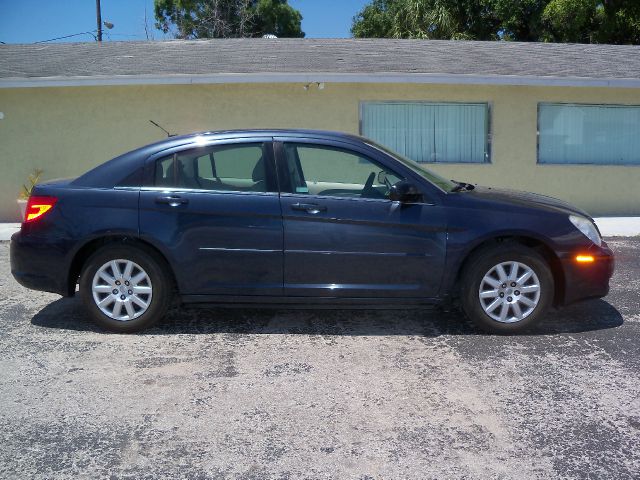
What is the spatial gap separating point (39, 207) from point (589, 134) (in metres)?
10.0

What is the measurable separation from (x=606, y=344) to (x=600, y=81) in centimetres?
738

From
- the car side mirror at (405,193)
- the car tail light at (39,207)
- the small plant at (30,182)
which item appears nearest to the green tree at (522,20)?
the small plant at (30,182)

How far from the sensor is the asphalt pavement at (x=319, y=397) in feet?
11.0

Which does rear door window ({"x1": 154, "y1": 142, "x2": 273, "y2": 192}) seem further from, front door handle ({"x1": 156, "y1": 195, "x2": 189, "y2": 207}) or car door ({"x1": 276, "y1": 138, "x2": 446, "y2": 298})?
car door ({"x1": 276, "y1": 138, "x2": 446, "y2": 298})

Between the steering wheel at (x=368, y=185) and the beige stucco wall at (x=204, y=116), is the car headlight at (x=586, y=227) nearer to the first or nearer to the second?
the steering wheel at (x=368, y=185)

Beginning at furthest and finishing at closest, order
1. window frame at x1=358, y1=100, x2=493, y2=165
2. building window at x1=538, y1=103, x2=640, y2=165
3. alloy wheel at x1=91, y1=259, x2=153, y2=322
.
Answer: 1. building window at x1=538, y1=103, x2=640, y2=165
2. window frame at x1=358, y1=100, x2=493, y2=165
3. alloy wheel at x1=91, y1=259, x2=153, y2=322

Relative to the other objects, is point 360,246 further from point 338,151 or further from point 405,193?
point 338,151

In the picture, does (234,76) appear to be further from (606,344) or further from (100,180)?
(606,344)

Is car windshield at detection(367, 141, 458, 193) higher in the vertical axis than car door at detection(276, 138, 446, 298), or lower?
higher

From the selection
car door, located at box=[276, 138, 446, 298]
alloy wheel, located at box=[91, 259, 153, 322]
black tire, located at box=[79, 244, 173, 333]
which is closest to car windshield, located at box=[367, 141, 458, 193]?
car door, located at box=[276, 138, 446, 298]

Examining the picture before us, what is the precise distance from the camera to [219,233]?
5.19m

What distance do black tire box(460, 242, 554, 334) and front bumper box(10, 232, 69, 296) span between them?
3.22 m

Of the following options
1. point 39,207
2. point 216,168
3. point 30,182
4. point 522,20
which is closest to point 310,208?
point 216,168

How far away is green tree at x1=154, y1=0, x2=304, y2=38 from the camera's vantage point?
101 ft
